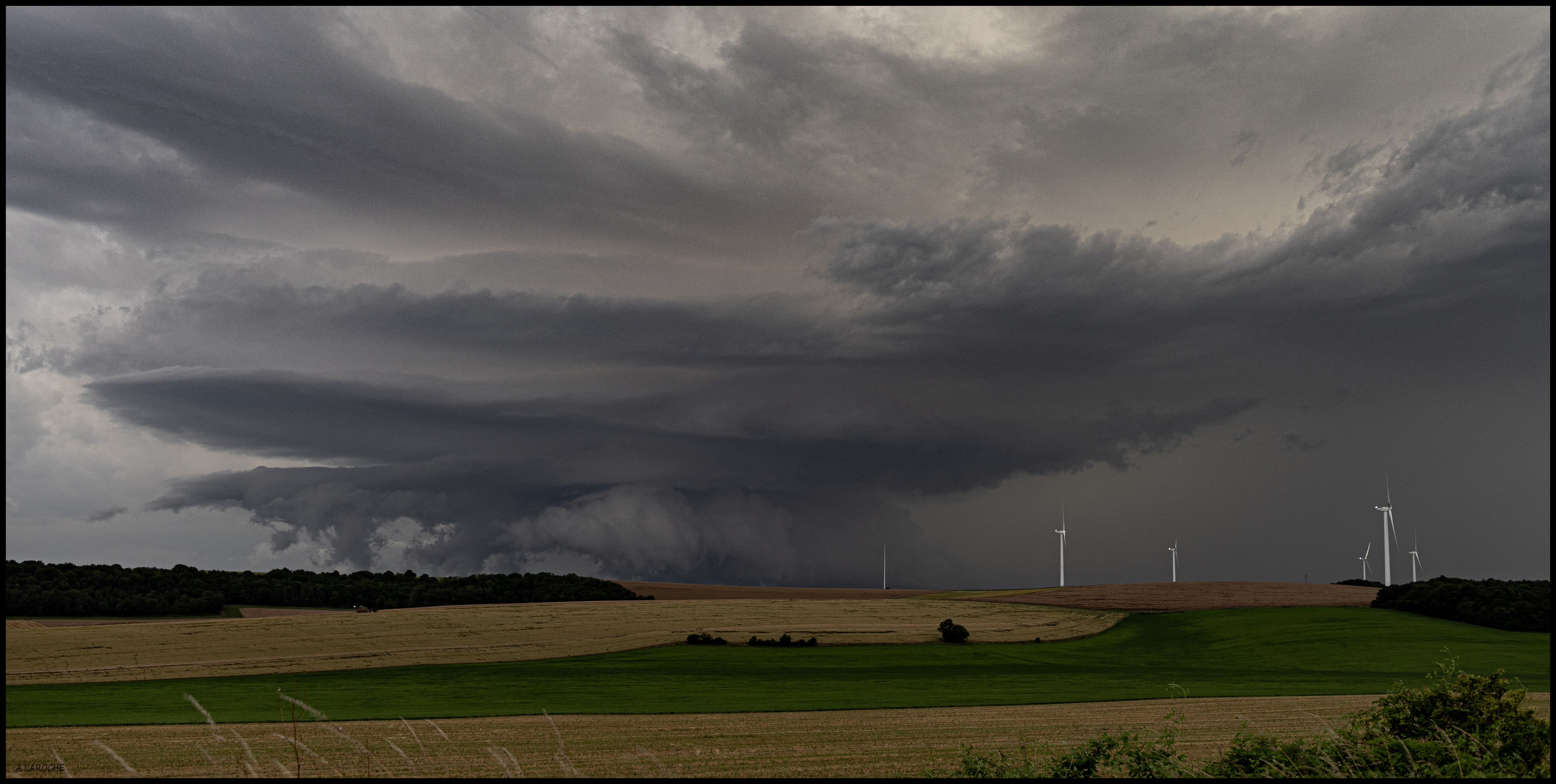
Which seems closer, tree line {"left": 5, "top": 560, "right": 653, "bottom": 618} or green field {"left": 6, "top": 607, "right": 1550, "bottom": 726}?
green field {"left": 6, "top": 607, "right": 1550, "bottom": 726}

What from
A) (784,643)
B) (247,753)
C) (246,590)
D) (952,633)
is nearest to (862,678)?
(784,643)

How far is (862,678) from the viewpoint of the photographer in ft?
201

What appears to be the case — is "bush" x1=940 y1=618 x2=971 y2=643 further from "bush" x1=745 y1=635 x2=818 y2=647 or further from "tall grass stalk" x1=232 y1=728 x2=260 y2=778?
"tall grass stalk" x1=232 y1=728 x2=260 y2=778

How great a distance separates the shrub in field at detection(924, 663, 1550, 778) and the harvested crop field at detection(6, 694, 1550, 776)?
1072 centimetres

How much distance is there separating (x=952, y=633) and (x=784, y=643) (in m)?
16.0

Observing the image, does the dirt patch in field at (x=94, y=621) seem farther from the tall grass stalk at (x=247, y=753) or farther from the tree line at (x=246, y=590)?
the tall grass stalk at (x=247, y=753)

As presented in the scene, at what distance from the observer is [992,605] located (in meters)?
107

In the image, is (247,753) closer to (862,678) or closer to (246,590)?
(862,678)

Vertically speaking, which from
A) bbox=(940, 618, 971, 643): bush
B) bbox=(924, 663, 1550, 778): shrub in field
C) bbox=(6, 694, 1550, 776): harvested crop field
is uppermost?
bbox=(924, 663, 1550, 778): shrub in field

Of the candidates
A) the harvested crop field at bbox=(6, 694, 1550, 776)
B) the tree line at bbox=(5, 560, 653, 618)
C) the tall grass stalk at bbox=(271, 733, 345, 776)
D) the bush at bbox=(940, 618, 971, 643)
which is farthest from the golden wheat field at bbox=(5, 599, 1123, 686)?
the tall grass stalk at bbox=(271, 733, 345, 776)

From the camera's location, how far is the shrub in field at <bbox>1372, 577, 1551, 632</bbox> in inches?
3447

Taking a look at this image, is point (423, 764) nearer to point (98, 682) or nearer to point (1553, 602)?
point (1553, 602)

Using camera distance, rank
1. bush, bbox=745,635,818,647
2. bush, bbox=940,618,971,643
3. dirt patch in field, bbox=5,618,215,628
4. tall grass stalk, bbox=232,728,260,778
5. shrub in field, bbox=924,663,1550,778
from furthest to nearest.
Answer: bush, bbox=940,618,971,643, dirt patch in field, bbox=5,618,215,628, bush, bbox=745,635,818,647, tall grass stalk, bbox=232,728,260,778, shrub in field, bbox=924,663,1550,778

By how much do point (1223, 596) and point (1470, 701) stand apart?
103654 mm
